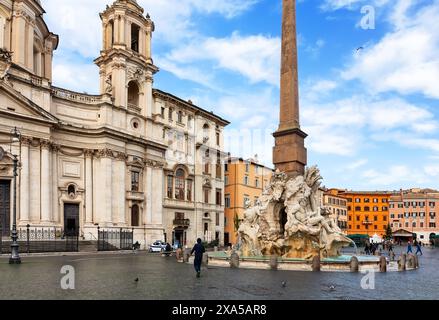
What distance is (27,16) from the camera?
42.0 metres

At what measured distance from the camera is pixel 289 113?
23.7 m

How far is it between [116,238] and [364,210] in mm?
79373

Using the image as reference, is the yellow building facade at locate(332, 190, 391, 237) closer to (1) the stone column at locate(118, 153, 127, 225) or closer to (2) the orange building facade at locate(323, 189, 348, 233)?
(2) the orange building facade at locate(323, 189, 348, 233)

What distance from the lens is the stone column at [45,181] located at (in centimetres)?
3838

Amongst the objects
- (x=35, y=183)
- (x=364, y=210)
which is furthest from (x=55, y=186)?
(x=364, y=210)

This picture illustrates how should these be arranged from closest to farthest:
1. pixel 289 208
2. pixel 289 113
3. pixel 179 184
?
1. pixel 289 208
2. pixel 289 113
3. pixel 179 184

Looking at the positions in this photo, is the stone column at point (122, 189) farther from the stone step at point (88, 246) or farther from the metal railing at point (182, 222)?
the metal railing at point (182, 222)

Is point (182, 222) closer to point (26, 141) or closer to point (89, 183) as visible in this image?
point (89, 183)

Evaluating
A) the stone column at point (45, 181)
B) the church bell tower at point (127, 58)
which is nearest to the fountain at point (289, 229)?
the stone column at point (45, 181)

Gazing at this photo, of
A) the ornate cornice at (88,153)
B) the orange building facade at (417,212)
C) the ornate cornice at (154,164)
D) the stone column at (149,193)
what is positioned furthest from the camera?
the orange building facade at (417,212)

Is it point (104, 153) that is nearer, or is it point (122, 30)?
point (104, 153)

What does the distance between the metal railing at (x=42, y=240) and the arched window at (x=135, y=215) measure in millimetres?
8027

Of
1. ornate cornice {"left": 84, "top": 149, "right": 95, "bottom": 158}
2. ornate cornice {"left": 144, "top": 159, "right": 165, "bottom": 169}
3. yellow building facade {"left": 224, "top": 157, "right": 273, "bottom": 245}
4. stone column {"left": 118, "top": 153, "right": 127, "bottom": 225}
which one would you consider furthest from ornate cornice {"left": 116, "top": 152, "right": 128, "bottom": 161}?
yellow building facade {"left": 224, "top": 157, "right": 273, "bottom": 245}
